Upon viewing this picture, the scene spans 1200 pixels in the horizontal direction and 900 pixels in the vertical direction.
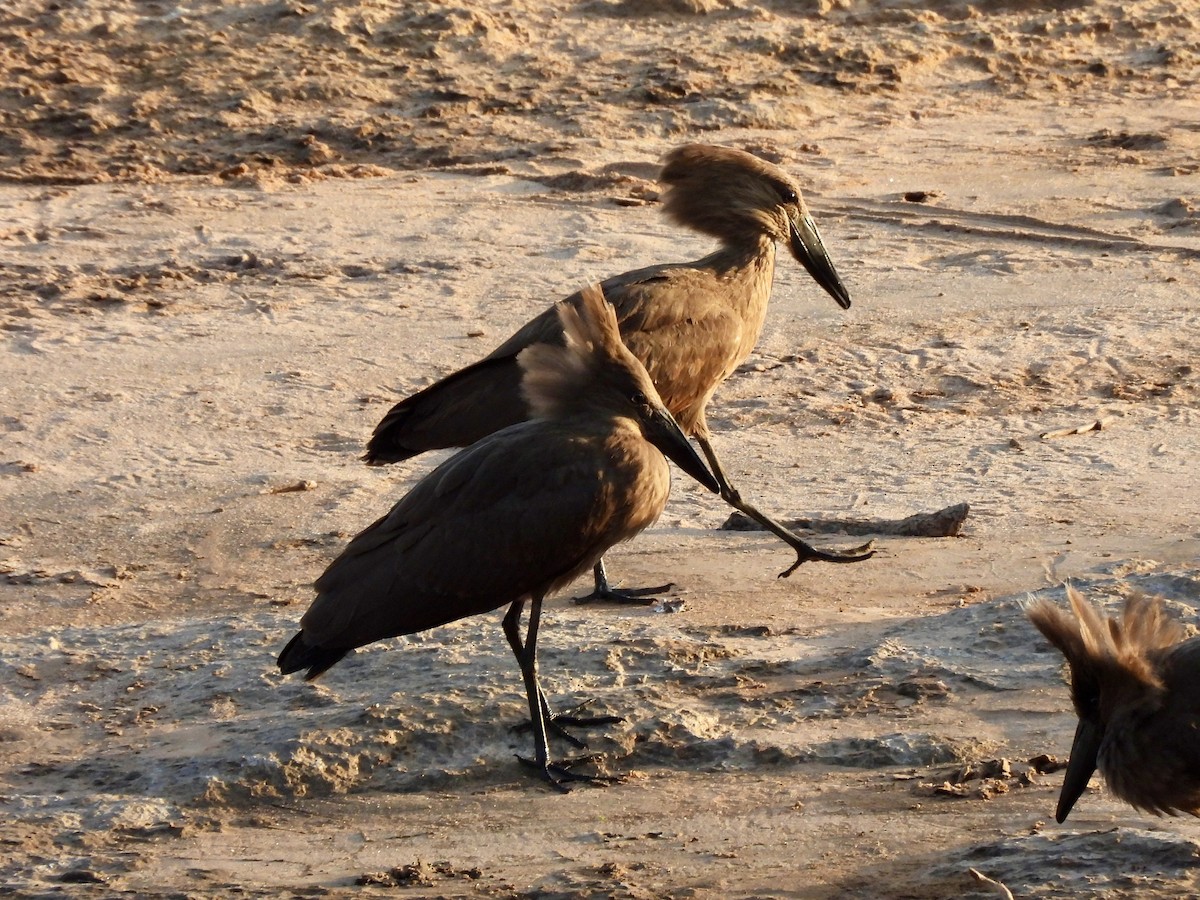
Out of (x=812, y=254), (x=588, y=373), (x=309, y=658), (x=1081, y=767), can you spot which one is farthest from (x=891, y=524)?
(x=309, y=658)

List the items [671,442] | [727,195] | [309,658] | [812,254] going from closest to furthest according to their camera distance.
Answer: [309,658], [671,442], [727,195], [812,254]

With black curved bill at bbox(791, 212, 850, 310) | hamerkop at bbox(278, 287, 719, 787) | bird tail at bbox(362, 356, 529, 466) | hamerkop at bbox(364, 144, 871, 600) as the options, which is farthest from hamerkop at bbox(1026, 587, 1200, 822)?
black curved bill at bbox(791, 212, 850, 310)

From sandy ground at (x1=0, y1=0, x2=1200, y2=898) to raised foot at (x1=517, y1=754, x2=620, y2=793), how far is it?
51 mm

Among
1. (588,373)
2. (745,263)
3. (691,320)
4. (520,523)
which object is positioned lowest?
(520,523)

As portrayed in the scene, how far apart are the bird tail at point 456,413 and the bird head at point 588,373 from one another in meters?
1.02

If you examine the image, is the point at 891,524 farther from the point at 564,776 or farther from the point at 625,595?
the point at 564,776

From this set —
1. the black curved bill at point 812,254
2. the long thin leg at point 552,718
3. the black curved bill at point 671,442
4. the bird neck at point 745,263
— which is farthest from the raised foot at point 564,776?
the black curved bill at point 812,254

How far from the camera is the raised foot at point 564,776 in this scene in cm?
556

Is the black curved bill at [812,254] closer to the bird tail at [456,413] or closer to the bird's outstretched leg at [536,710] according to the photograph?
the bird tail at [456,413]

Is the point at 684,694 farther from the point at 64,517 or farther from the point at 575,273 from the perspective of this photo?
the point at 575,273

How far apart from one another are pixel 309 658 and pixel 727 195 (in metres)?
3.37

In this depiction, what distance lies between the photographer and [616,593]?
7203 mm

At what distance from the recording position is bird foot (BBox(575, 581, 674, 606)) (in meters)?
7.14

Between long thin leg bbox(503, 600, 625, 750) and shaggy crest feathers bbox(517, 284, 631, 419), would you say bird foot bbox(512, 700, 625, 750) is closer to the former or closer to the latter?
long thin leg bbox(503, 600, 625, 750)
